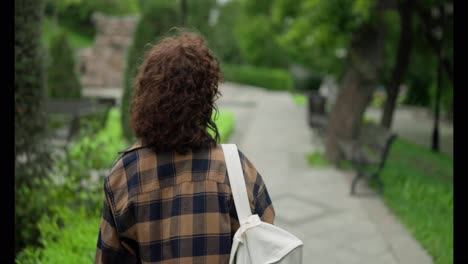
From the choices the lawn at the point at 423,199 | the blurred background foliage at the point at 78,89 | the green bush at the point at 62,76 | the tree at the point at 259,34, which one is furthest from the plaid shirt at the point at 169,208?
the tree at the point at 259,34

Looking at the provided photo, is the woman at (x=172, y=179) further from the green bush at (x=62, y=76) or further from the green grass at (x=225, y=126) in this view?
the green bush at (x=62, y=76)

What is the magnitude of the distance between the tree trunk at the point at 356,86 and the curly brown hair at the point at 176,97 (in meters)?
6.75

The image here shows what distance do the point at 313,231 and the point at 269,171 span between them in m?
3.22

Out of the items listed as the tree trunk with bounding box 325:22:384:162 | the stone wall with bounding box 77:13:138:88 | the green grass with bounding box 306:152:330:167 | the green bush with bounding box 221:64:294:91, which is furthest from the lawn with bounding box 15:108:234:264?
the green bush with bounding box 221:64:294:91

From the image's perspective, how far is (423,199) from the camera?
657cm

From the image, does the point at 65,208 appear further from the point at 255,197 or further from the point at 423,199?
the point at 423,199

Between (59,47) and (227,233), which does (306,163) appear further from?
(59,47)

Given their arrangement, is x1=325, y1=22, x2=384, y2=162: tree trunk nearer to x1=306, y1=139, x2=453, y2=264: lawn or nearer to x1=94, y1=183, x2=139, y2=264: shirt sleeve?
x1=306, y1=139, x2=453, y2=264: lawn

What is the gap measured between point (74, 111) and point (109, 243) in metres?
10.2

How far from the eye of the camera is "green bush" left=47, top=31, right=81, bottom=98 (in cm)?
1599

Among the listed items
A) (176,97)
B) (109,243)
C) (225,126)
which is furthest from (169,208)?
(225,126)

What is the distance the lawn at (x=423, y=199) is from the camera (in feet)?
15.6

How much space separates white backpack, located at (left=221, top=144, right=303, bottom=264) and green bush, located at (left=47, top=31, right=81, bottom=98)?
15.1m

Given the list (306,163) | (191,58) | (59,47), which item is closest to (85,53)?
(59,47)
